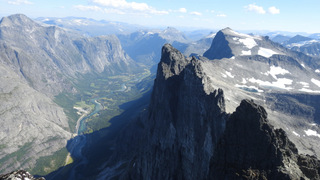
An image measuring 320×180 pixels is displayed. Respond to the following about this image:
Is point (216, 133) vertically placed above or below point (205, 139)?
above

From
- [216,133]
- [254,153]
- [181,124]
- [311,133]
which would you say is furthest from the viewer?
[311,133]

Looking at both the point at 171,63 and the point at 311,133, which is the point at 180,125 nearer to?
the point at 171,63

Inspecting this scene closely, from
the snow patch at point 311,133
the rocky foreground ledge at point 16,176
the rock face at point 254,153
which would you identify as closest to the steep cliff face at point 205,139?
the rock face at point 254,153

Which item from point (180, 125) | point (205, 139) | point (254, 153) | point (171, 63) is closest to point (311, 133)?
point (171, 63)

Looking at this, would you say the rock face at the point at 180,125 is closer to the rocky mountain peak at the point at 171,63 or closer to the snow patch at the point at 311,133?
the rocky mountain peak at the point at 171,63

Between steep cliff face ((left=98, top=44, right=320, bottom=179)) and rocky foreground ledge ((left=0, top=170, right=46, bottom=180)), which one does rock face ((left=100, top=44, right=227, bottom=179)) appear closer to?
steep cliff face ((left=98, top=44, right=320, bottom=179))

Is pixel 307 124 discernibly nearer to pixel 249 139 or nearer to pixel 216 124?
pixel 216 124

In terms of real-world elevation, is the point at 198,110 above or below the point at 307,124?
above

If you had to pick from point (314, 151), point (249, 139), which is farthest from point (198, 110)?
point (314, 151)
